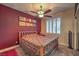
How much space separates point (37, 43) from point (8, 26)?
0.57 meters

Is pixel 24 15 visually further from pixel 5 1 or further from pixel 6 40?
pixel 6 40

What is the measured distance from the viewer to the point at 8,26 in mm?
1769

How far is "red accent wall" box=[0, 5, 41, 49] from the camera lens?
1707 millimetres

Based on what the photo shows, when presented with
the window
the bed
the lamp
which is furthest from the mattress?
the lamp

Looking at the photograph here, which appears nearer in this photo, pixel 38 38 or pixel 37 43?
pixel 37 43

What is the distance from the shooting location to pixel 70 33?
1.77 meters

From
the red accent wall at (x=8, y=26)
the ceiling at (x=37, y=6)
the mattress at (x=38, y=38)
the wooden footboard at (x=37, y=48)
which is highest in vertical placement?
the ceiling at (x=37, y=6)

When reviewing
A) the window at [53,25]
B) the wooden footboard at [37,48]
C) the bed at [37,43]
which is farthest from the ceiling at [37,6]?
the wooden footboard at [37,48]

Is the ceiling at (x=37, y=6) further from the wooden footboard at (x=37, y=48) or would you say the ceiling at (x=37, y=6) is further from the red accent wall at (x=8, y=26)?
the wooden footboard at (x=37, y=48)

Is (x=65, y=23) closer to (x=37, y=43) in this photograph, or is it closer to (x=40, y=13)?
(x=40, y=13)

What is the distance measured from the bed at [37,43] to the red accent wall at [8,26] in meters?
0.13

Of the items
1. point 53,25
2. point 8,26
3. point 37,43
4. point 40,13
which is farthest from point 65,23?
point 8,26

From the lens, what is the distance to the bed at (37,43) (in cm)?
166

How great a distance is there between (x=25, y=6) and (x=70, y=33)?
35.2 inches
